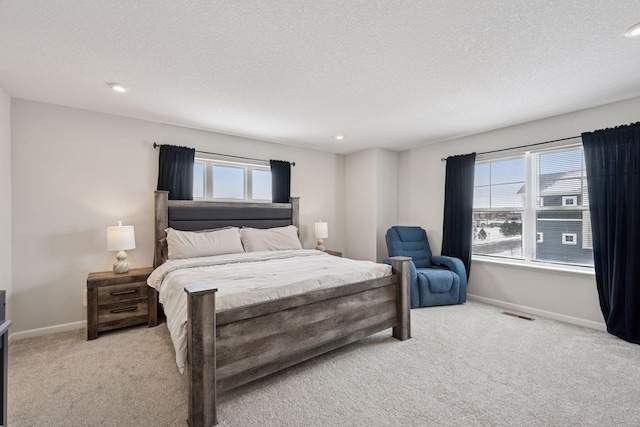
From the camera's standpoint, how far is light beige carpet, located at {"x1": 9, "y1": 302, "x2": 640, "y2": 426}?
174cm

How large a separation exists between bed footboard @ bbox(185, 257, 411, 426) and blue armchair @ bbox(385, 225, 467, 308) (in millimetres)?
1022

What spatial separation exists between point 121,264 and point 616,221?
5238 millimetres

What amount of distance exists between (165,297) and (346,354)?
165 cm

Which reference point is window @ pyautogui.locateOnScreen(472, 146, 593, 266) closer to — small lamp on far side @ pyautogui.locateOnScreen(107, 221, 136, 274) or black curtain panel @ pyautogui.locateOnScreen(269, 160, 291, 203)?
black curtain panel @ pyautogui.locateOnScreen(269, 160, 291, 203)

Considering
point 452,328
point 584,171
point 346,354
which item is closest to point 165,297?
point 346,354

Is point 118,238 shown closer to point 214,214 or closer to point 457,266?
point 214,214

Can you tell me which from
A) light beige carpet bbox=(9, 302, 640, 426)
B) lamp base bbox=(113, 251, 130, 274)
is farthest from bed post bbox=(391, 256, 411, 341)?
lamp base bbox=(113, 251, 130, 274)

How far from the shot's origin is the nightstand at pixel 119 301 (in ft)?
9.38

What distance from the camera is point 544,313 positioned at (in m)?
3.48

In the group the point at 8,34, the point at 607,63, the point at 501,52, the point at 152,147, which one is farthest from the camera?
the point at 152,147

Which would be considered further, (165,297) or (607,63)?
(165,297)

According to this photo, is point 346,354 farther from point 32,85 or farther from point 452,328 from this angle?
point 32,85

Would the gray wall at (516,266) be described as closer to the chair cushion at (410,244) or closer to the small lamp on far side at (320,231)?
the chair cushion at (410,244)

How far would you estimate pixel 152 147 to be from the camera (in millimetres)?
3598
